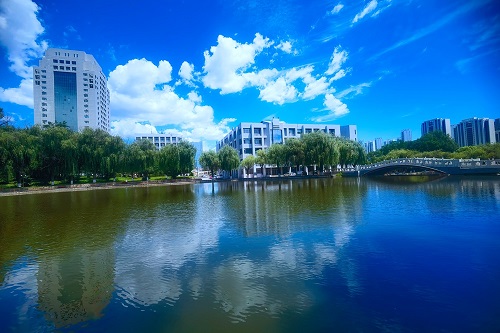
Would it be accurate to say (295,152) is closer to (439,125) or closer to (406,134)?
(439,125)

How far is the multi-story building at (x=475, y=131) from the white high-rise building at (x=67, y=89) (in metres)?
124

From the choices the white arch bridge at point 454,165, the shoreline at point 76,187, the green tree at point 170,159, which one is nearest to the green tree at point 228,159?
the shoreline at point 76,187

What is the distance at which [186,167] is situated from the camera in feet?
193

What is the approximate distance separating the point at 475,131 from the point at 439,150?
32.4 metres

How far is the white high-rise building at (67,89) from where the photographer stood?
108 meters

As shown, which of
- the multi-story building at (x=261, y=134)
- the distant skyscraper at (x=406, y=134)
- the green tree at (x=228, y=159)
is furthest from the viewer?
the distant skyscraper at (x=406, y=134)

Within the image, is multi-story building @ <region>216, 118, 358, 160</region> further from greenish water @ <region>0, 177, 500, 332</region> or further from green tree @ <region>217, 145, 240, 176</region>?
greenish water @ <region>0, 177, 500, 332</region>

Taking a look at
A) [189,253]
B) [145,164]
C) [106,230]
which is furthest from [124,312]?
[145,164]

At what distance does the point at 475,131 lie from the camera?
283 ft

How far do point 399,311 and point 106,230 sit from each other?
12025 mm

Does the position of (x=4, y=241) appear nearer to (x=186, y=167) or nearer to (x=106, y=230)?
(x=106, y=230)

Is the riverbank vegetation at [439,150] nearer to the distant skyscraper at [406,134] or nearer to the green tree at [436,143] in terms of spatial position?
the green tree at [436,143]

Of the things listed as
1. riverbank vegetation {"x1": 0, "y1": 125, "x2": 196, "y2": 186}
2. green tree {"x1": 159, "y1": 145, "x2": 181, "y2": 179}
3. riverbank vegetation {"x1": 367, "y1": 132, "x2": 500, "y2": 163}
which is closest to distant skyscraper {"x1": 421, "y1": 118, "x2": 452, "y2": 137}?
riverbank vegetation {"x1": 367, "y1": 132, "x2": 500, "y2": 163}

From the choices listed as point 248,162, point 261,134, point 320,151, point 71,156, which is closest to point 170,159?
point 71,156
